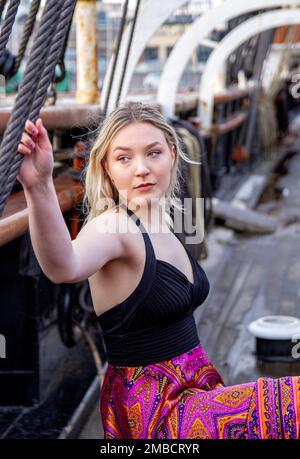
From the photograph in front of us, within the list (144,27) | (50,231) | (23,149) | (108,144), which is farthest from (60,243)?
(144,27)

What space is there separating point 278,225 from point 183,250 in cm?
673

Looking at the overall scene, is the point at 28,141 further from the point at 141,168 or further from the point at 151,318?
the point at 151,318

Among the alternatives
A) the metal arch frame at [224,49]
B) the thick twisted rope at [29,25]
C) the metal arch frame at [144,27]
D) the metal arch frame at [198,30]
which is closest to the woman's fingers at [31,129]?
the thick twisted rope at [29,25]

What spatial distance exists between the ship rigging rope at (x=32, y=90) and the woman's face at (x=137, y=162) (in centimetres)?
34

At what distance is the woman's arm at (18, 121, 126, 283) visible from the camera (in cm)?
164

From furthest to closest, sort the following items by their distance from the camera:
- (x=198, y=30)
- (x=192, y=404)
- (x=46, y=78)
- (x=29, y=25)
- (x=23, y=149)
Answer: (x=198, y=30) → (x=29, y=25) → (x=192, y=404) → (x=46, y=78) → (x=23, y=149)

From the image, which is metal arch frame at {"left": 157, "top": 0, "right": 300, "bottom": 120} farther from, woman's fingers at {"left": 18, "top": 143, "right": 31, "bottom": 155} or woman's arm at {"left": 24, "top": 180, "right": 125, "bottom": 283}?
woman's fingers at {"left": 18, "top": 143, "right": 31, "bottom": 155}

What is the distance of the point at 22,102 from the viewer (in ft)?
5.50

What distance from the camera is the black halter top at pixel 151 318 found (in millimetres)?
2049

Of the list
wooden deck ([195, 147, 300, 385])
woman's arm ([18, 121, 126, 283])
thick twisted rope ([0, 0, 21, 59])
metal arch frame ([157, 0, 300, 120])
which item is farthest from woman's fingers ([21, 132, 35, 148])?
metal arch frame ([157, 0, 300, 120])

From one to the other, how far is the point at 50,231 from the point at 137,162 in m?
0.41

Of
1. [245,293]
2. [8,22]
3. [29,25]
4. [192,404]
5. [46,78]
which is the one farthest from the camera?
[245,293]

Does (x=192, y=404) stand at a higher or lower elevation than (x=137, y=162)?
lower

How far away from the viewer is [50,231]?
1706mm
